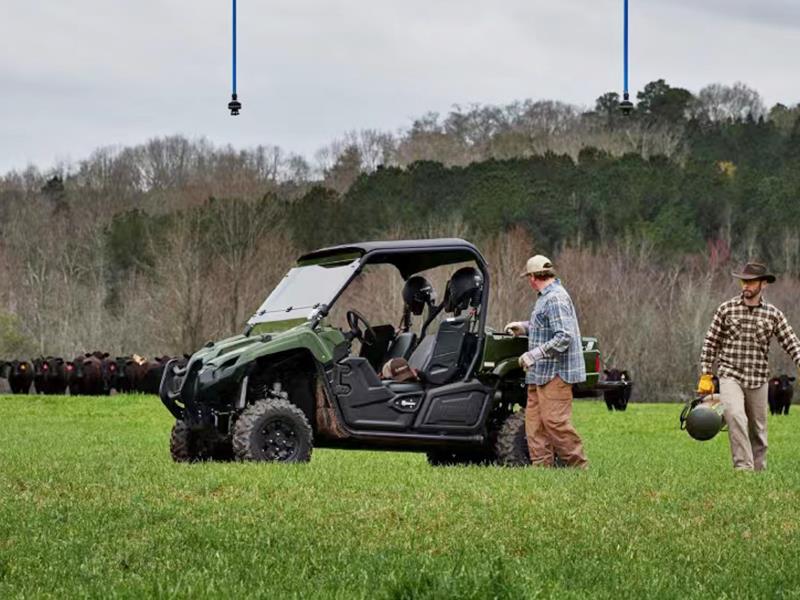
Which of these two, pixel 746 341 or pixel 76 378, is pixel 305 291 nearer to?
pixel 746 341

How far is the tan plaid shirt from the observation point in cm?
1766

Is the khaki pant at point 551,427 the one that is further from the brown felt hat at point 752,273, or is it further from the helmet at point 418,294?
the brown felt hat at point 752,273

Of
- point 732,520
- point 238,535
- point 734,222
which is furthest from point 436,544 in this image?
point 734,222

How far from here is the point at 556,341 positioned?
17.5 metres

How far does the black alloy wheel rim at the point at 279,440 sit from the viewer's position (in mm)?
17078

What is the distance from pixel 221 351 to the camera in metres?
17.8

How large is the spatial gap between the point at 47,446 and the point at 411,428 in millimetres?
5343

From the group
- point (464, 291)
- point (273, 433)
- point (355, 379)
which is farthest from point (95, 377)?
point (273, 433)

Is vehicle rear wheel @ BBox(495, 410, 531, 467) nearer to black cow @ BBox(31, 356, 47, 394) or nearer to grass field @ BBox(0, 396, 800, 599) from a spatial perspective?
grass field @ BBox(0, 396, 800, 599)

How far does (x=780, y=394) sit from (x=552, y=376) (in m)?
32.7

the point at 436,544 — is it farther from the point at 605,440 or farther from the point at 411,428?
the point at 605,440

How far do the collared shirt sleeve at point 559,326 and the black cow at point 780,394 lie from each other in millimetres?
32187

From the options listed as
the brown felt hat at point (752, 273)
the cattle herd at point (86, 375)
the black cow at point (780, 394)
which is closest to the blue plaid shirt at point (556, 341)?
the brown felt hat at point (752, 273)

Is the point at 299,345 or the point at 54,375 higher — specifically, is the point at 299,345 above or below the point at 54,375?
above
